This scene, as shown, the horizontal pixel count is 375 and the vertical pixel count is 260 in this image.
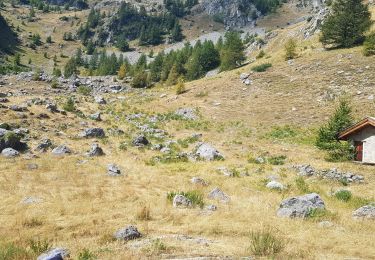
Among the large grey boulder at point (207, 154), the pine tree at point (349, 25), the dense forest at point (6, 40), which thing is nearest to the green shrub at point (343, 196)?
the large grey boulder at point (207, 154)

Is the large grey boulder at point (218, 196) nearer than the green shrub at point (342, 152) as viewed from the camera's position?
Yes

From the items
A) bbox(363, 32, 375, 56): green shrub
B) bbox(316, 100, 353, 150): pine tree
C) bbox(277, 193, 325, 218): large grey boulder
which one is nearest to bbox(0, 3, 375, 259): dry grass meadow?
bbox(277, 193, 325, 218): large grey boulder

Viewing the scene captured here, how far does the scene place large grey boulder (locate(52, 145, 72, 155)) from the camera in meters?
33.4

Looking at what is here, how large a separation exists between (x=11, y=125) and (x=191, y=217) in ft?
94.1

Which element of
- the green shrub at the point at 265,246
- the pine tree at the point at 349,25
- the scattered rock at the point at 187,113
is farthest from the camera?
the pine tree at the point at 349,25

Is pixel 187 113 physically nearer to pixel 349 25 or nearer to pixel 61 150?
pixel 61 150

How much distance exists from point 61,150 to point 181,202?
17.6 meters

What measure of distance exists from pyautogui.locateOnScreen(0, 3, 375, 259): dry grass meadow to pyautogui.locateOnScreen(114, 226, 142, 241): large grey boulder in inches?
11.7

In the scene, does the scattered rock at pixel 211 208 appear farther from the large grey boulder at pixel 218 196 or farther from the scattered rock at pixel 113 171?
the scattered rock at pixel 113 171

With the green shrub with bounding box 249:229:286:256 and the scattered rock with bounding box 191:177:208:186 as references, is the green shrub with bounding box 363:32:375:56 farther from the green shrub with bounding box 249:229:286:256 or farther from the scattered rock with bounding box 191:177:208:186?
the green shrub with bounding box 249:229:286:256

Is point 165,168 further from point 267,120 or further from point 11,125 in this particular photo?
point 267,120

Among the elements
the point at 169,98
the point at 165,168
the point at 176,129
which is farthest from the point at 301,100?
the point at 165,168

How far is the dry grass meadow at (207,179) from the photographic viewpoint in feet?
45.2

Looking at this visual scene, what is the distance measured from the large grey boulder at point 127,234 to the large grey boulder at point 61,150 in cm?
2096
